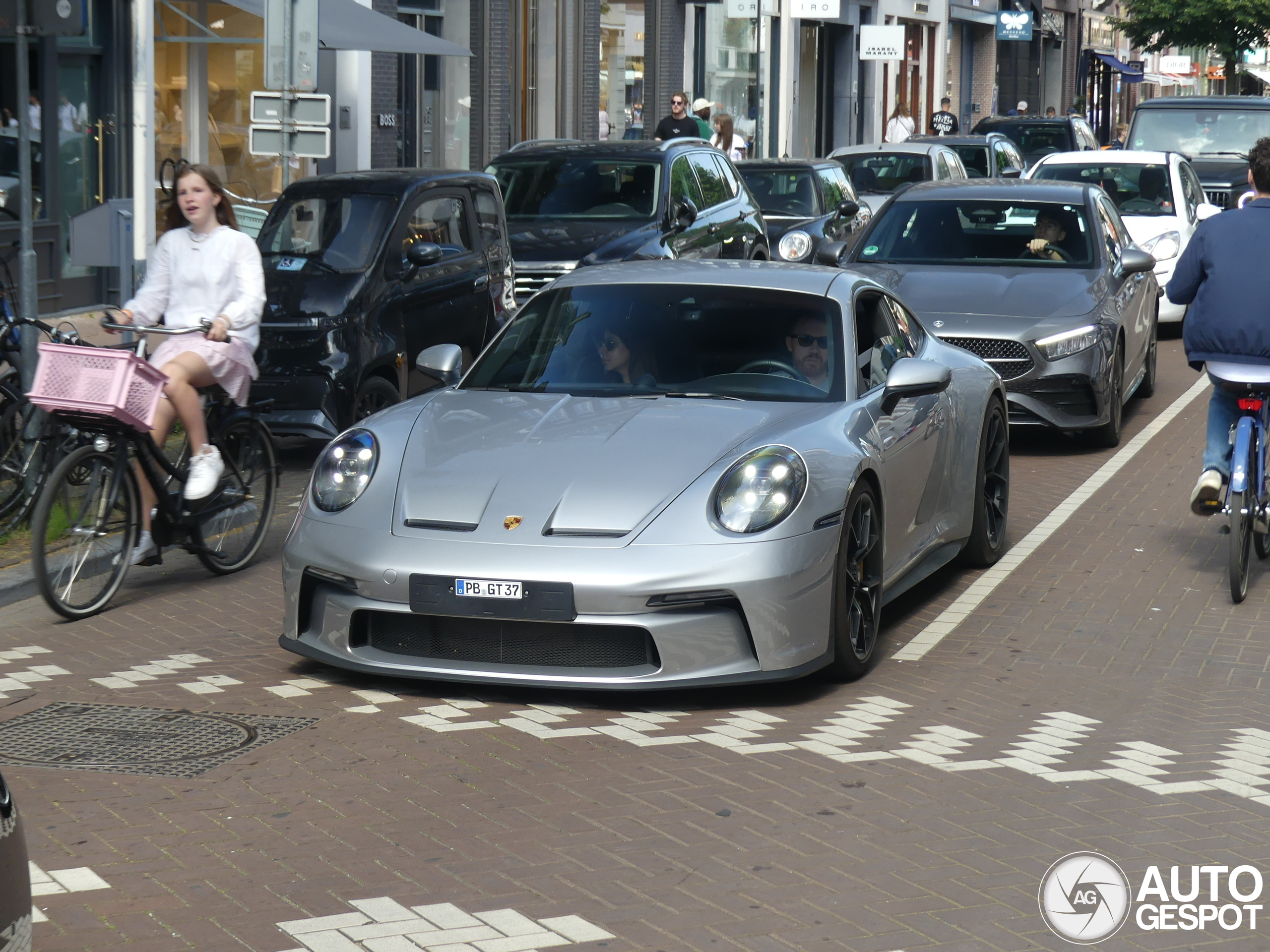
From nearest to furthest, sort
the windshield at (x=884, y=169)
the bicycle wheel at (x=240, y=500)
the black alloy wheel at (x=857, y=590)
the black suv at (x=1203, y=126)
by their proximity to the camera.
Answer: the black alloy wheel at (x=857, y=590)
the bicycle wheel at (x=240, y=500)
the windshield at (x=884, y=169)
the black suv at (x=1203, y=126)

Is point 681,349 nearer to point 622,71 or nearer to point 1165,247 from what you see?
point 1165,247

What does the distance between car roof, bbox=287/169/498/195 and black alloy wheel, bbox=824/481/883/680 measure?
19.3 ft

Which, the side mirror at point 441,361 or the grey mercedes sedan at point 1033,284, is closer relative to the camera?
the side mirror at point 441,361

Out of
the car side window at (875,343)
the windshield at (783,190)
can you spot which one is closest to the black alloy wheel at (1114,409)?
the car side window at (875,343)

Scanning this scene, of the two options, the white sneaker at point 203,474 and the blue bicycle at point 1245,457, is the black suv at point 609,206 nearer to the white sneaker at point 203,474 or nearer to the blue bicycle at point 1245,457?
the white sneaker at point 203,474

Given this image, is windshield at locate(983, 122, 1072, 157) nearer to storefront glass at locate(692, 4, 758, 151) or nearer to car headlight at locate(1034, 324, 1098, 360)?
storefront glass at locate(692, 4, 758, 151)

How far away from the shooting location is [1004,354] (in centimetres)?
1155

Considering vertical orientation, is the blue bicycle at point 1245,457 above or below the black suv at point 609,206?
below

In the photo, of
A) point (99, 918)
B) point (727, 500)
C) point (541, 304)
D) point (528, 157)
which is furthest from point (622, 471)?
point (528, 157)

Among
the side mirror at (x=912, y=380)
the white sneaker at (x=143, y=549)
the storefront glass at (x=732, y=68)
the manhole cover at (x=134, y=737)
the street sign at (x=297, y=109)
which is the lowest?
the manhole cover at (x=134, y=737)

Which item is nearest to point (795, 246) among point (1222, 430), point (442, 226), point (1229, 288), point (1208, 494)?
point (442, 226)

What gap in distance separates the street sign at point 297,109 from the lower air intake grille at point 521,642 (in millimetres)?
7936

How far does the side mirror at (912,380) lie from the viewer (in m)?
6.93

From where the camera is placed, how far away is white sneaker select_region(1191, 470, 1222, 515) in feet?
26.4
